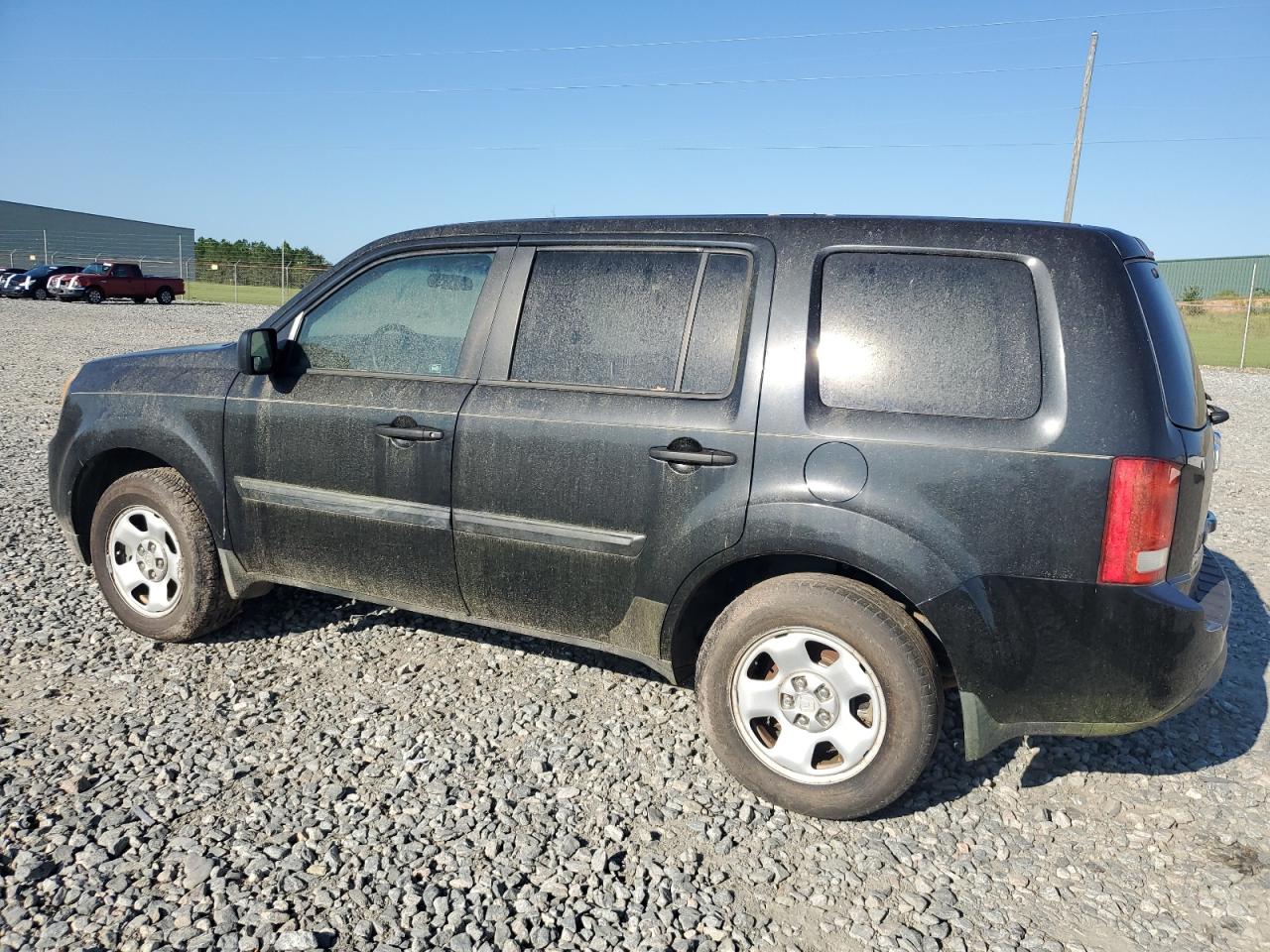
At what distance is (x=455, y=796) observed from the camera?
3.26 metres

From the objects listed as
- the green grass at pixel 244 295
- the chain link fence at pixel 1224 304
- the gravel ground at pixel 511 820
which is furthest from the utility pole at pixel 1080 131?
the green grass at pixel 244 295

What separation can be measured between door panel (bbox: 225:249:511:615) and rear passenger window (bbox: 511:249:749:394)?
0.24 metres

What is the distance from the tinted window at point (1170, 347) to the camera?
2.92 metres

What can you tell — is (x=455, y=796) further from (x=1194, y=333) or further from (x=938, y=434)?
(x=1194, y=333)

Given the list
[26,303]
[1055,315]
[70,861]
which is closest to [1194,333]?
[1055,315]

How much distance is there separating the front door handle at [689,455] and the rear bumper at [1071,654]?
82cm

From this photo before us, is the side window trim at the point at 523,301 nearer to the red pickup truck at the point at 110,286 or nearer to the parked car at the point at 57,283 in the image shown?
the red pickup truck at the point at 110,286

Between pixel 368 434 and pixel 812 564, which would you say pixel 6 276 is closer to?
pixel 368 434

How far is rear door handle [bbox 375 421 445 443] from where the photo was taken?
147 inches

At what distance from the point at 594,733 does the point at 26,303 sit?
3647 centimetres

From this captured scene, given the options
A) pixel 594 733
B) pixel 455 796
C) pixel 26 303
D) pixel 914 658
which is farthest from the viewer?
pixel 26 303

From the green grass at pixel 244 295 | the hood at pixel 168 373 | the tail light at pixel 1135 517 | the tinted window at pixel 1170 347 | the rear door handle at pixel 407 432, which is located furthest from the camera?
the green grass at pixel 244 295

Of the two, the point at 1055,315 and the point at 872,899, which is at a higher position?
the point at 1055,315

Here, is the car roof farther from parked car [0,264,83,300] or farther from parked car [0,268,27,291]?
parked car [0,268,27,291]
